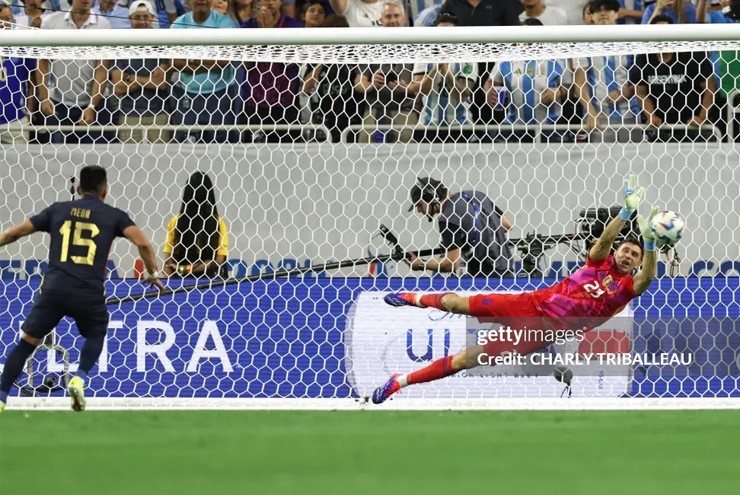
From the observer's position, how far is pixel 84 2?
1138 centimetres

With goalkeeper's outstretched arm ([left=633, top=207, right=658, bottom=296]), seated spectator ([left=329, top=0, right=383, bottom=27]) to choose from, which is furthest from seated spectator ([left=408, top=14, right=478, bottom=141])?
goalkeeper's outstretched arm ([left=633, top=207, right=658, bottom=296])

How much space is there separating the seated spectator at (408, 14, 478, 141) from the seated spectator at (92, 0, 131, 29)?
9.56ft

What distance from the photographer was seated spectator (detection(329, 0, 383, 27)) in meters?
11.4

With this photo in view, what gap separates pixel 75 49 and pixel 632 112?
441 centimetres

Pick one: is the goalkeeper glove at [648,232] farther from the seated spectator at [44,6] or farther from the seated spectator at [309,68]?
the seated spectator at [44,6]

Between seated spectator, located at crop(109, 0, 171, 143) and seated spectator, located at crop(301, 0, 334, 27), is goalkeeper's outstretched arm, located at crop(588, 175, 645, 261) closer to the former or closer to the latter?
seated spectator, located at crop(109, 0, 171, 143)

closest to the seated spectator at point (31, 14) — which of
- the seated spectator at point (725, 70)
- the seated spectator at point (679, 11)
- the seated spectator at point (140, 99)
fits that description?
the seated spectator at point (140, 99)

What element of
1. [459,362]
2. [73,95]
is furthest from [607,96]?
[73,95]

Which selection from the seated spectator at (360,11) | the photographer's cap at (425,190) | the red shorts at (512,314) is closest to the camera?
the red shorts at (512,314)

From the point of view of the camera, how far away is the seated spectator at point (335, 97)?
1027 cm
